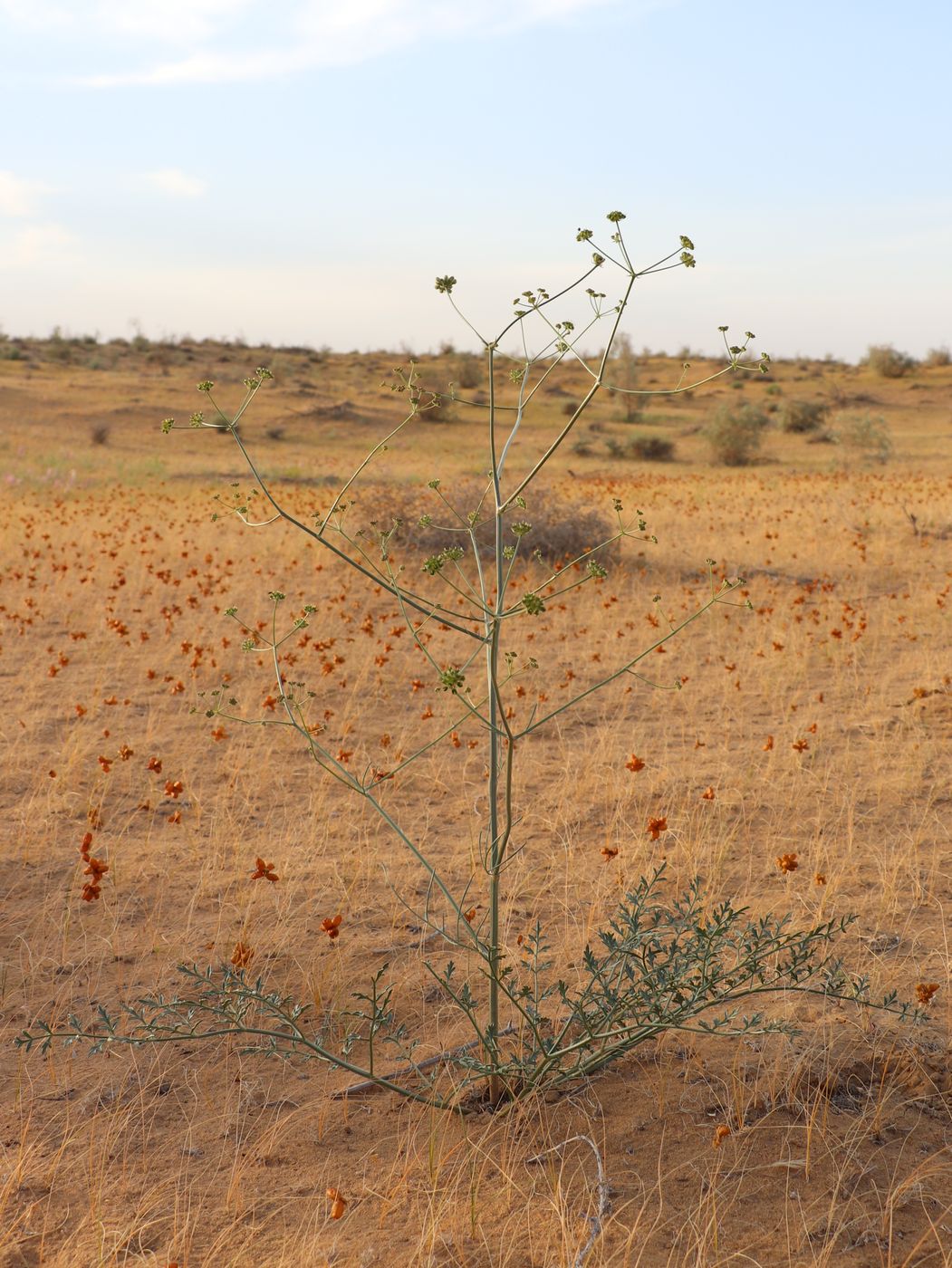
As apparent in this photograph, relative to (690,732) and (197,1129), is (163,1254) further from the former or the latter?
(690,732)

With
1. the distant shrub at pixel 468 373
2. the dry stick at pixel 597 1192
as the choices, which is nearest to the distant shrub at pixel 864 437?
the distant shrub at pixel 468 373

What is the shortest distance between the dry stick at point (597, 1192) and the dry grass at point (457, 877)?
3 centimetres

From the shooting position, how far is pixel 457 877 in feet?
13.6

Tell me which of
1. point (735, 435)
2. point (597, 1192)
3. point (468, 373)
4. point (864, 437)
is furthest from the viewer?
point (468, 373)

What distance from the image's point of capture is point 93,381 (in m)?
34.5

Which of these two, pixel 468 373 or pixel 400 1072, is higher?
pixel 468 373

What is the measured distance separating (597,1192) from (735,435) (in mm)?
23158

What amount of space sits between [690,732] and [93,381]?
108 feet

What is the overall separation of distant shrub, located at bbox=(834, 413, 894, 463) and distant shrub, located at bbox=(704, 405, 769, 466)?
91.0 inches

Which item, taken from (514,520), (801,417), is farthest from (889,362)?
(514,520)

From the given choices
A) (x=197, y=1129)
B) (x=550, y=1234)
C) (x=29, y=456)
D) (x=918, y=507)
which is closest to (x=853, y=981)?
(x=550, y=1234)

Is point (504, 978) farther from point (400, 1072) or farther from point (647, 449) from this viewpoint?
point (647, 449)

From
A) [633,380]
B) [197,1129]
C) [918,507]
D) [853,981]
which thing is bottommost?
[197,1129]

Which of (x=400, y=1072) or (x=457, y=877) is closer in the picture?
(x=400, y=1072)
